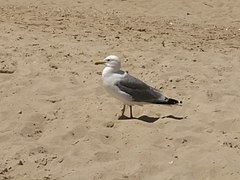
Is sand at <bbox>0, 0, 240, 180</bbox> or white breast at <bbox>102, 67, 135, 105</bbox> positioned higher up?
white breast at <bbox>102, 67, 135, 105</bbox>

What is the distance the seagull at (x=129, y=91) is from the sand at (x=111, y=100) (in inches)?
7.1

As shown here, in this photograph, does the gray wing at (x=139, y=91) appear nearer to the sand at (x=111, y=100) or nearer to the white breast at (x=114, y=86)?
the white breast at (x=114, y=86)

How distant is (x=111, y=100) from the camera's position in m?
6.83

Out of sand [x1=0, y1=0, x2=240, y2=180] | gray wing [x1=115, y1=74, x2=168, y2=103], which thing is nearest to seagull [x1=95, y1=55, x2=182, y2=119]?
gray wing [x1=115, y1=74, x2=168, y2=103]

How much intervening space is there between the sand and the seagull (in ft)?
0.59

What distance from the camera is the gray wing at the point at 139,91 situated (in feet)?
20.5

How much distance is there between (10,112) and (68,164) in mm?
1379

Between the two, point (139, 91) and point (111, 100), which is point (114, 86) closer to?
point (139, 91)

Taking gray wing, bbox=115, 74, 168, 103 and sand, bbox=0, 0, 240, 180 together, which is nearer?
sand, bbox=0, 0, 240, 180

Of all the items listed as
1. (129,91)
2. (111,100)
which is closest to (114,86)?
(129,91)

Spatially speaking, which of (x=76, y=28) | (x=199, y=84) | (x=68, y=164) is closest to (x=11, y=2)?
(x=76, y=28)

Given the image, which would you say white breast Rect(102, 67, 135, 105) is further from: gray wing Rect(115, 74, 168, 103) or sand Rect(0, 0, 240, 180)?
sand Rect(0, 0, 240, 180)

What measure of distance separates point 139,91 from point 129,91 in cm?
11

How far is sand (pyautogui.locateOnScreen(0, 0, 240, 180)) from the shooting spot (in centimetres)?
511
